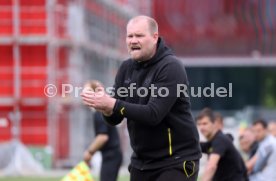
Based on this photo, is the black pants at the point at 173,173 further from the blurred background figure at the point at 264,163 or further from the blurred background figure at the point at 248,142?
the blurred background figure at the point at 248,142

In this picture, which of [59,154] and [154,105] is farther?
[59,154]

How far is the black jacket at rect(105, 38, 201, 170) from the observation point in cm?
732

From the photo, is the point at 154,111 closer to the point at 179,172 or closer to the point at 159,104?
the point at 159,104

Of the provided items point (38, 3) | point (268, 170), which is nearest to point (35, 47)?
point (38, 3)

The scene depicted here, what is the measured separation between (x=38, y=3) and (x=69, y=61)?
243 cm

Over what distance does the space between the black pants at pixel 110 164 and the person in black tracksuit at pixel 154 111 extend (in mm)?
5867

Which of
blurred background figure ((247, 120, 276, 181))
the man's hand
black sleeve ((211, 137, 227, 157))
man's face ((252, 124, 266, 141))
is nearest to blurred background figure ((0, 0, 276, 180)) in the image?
man's face ((252, 124, 266, 141))

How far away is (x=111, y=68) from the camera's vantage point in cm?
4088

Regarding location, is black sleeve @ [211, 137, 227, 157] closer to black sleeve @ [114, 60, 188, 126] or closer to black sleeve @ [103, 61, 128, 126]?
black sleeve @ [103, 61, 128, 126]

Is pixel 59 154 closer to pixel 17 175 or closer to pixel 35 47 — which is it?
pixel 35 47

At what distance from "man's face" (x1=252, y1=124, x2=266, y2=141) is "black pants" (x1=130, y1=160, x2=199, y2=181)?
6.74 m

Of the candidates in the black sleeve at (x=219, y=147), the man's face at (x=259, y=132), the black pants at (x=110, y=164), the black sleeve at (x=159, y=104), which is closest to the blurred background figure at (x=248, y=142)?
the man's face at (x=259, y=132)

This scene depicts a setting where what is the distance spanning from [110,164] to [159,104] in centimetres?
644

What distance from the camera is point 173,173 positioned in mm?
7480
